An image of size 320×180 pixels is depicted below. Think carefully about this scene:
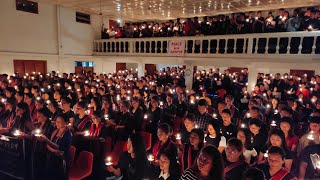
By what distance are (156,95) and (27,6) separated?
1021 cm

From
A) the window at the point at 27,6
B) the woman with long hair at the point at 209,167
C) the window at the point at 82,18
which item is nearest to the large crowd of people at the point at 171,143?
the woman with long hair at the point at 209,167

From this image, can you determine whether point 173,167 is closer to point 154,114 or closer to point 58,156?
point 58,156

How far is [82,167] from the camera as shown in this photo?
142 inches

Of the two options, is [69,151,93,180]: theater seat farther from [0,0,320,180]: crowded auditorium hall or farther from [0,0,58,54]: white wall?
[0,0,58,54]: white wall

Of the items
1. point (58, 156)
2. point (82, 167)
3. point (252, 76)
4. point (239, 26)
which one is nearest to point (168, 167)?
point (82, 167)

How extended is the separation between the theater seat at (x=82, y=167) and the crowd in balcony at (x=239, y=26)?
8.53 m

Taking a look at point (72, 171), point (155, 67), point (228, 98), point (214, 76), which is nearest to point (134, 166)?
point (72, 171)

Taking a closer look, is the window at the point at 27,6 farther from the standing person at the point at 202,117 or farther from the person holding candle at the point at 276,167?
the person holding candle at the point at 276,167

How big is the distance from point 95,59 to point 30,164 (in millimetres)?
13658

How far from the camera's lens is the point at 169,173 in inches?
111

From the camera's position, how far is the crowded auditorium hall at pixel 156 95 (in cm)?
316

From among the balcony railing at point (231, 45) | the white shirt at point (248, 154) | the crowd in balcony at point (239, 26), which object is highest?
the crowd in balcony at point (239, 26)

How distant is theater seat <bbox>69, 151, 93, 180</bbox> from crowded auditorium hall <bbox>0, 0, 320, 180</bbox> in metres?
0.01

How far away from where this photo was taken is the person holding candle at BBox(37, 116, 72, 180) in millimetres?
3393
